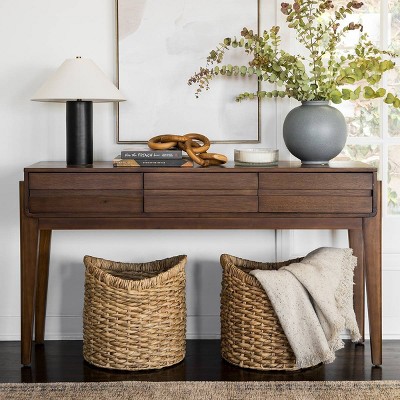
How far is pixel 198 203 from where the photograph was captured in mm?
3408

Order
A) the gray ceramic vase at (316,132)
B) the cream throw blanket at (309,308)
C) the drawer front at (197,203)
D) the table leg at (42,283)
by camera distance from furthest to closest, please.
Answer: the table leg at (42,283) → the gray ceramic vase at (316,132) → the drawer front at (197,203) → the cream throw blanket at (309,308)

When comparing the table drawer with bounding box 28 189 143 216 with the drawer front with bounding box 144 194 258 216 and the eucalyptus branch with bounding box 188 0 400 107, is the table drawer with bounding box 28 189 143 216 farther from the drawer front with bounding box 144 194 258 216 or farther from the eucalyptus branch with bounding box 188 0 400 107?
the eucalyptus branch with bounding box 188 0 400 107

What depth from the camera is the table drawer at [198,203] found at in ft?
11.2

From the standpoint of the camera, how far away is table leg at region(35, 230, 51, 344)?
379 centimetres

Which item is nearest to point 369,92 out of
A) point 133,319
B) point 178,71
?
point 178,71

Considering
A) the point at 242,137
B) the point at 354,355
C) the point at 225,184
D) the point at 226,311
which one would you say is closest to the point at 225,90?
the point at 242,137

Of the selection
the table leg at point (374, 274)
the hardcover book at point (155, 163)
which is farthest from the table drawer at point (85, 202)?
the table leg at point (374, 274)

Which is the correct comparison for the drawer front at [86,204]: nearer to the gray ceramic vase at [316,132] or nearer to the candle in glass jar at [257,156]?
the candle in glass jar at [257,156]

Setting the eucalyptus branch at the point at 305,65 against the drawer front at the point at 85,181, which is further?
the eucalyptus branch at the point at 305,65

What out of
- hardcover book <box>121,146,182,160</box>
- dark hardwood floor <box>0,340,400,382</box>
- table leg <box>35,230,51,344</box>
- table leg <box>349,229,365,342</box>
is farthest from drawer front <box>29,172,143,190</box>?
table leg <box>349,229,365,342</box>

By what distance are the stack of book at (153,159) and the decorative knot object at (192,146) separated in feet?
0.27

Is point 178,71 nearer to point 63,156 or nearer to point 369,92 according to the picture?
point 63,156

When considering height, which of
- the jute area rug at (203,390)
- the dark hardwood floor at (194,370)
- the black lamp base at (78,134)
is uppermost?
the black lamp base at (78,134)

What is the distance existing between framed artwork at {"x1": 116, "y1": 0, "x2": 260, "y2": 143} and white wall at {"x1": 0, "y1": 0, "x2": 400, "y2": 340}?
0.07 meters
